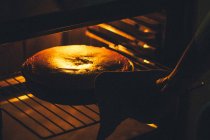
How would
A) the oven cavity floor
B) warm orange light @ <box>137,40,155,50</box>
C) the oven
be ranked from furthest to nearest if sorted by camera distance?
warm orange light @ <box>137,40,155,50</box> < the oven cavity floor < the oven

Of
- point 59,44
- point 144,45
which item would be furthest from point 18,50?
point 144,45

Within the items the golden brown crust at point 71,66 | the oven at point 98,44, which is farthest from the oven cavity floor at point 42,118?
the golden brown crust at point 71,66

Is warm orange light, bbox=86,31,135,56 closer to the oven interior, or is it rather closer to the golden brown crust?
the oven interior

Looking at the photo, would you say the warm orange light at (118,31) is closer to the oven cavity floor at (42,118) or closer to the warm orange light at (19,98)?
the oven cavity floor at (42,118)

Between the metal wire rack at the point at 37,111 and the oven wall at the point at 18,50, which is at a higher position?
the oven wall at the point at 18,50

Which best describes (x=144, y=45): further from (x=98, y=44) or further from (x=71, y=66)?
(x=71, y=66)

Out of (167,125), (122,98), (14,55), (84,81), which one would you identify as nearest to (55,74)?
A: (84,81)

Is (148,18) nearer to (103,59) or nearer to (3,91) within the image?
(103,59)

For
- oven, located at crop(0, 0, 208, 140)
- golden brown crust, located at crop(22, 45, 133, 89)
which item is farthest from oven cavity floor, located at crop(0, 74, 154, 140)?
golden brown crust, located at crop(22, 45, 133, 89)
